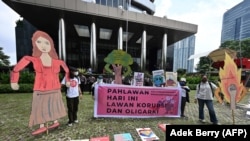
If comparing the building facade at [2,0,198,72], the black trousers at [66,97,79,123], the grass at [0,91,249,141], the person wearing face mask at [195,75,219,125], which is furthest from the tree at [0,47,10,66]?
the person wearing face mask at [195,75,219,125]

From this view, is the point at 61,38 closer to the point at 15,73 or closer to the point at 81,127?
the point at 81,127

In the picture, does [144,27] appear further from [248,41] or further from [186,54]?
[186,54]

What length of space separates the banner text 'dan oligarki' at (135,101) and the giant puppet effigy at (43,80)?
1455 millimetres

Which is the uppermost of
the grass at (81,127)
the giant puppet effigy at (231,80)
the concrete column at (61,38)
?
the concrete column at (61,38)

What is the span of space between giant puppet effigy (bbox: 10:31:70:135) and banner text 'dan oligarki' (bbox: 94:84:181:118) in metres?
1.46

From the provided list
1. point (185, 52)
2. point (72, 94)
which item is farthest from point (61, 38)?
point (185, 52)

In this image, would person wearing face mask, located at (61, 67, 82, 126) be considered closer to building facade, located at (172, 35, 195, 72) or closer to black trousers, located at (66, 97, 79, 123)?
black trousers, located at (66, 97, 79, 123)

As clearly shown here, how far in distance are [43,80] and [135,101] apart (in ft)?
9.70

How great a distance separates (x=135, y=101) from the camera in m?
5.29

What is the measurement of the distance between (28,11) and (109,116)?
16101 millimetres

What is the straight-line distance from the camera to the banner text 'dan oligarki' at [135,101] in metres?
5.13

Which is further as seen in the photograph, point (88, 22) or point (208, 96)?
point (88, 22)

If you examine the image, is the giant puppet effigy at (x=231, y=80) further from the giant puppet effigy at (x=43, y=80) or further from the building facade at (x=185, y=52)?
the building facade at (x=185, y=52)

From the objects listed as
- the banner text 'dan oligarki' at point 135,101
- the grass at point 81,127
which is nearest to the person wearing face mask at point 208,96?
the grass at point 81,127
